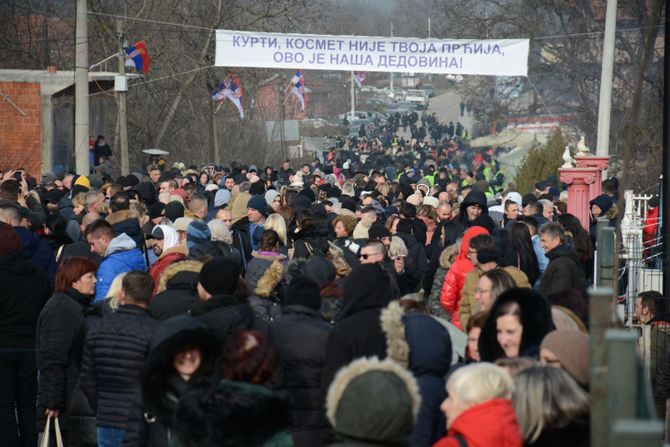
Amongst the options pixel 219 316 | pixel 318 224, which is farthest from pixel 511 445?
pixel 318 224

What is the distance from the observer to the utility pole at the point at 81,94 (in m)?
23.0

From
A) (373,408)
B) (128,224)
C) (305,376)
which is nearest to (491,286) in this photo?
(305,376)

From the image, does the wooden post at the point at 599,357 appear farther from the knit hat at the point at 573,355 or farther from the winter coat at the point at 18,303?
the winter coat at the point at 18,303

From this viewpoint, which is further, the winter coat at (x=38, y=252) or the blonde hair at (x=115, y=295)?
the winter coat at (x=38, y=252)

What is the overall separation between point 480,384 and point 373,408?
572 mm

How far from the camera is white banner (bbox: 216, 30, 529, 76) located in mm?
21359

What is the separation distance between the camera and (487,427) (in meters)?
5.00

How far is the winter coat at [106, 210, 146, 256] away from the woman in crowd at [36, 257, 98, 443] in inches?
102

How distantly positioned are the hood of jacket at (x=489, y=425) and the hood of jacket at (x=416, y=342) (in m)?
1.61

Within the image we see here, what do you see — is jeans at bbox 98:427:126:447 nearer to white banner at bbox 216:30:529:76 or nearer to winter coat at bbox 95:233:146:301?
winter coat at bbox 95:233:146:301

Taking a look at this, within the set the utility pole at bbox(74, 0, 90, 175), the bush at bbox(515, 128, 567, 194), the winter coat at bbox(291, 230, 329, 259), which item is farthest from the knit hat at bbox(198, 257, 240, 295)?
the bush at bbox(515, 128, 567, 194)

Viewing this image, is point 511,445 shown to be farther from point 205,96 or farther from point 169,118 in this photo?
point 205,96

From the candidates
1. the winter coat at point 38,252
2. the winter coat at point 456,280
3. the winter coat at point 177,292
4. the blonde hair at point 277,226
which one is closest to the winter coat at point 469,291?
the winter coat at point 456,280

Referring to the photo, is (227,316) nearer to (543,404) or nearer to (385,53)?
(543,404)
